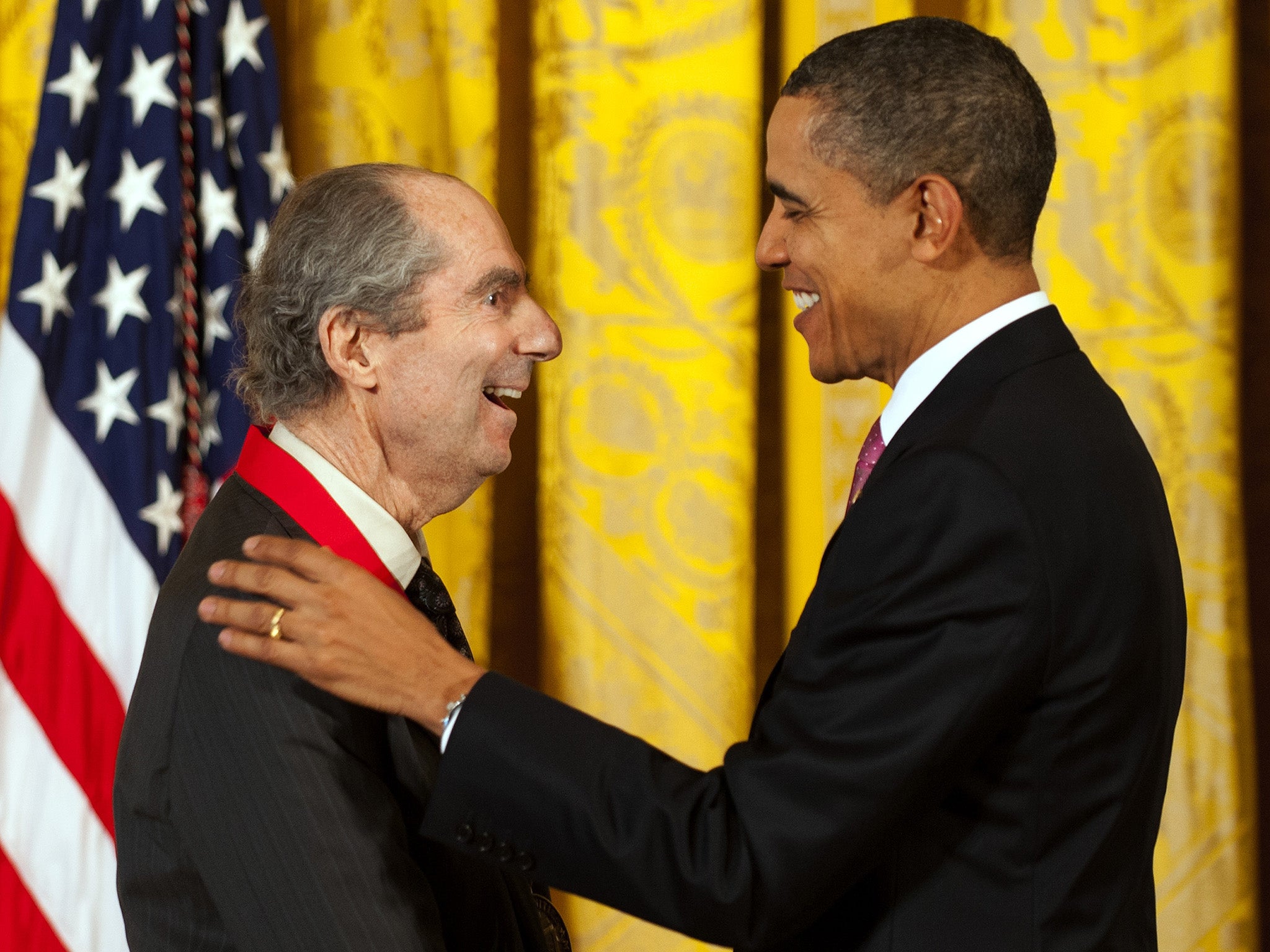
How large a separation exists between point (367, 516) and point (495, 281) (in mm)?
350

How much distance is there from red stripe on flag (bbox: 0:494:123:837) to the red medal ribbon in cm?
99

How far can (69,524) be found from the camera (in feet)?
7.17

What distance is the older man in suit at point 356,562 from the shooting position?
1150mm

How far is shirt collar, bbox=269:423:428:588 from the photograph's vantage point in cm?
140

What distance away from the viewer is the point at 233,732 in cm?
117

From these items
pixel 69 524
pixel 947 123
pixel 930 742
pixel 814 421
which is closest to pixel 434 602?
pixel 930 742

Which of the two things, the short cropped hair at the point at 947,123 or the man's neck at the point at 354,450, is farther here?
the man's neck at the point at 354,450

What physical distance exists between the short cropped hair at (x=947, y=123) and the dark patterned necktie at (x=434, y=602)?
2.19ft

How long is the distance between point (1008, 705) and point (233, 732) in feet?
2.35

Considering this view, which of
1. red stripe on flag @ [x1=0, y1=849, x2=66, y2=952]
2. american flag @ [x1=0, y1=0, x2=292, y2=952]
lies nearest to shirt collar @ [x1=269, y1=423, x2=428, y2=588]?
american flag @ [x1=0, y1=0, x2=292, y2=952]

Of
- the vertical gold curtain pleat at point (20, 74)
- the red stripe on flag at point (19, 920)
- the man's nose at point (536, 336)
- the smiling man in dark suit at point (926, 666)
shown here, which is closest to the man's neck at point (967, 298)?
the smiling man in dark suit at point (926, 666)

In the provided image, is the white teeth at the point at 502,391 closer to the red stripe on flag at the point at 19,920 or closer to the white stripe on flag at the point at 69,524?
the white stripe on flag at the point at 69,524

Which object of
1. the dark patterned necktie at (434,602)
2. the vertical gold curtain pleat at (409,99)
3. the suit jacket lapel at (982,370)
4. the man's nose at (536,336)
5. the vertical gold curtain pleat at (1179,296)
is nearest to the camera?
the suit jacket lapel at (982,370)

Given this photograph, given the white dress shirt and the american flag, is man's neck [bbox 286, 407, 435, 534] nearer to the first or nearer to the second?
the white dress shirt
